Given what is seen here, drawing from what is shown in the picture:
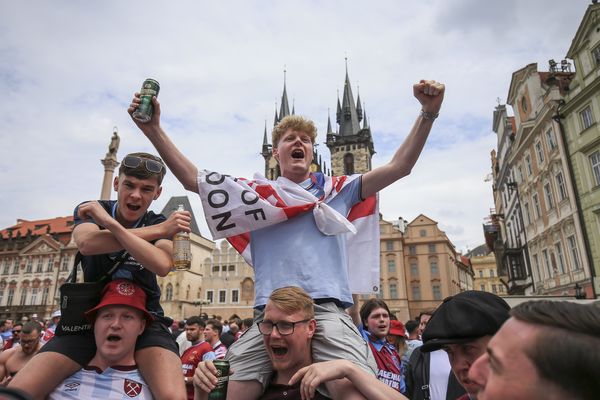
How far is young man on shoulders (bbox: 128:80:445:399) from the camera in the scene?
8.52 feet

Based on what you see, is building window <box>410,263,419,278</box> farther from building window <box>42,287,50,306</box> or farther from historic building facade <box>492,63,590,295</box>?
building window <box>42,287,50,306</box>

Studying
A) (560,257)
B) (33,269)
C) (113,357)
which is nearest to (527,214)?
(560,257)

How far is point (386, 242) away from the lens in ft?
183

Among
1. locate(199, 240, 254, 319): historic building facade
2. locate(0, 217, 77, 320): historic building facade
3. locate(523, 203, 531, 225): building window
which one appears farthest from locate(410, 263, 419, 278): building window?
locate(0, 217, 77, 320): historic building facade

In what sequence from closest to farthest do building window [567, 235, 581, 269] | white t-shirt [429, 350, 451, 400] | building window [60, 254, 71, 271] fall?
white t-shirt [429, 350, 451, 400]
building window [567, 235, 581, 269]
building window [60, 254, 71, 271]

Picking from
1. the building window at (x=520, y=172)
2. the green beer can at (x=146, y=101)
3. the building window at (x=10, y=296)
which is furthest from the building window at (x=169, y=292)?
the green beer can at (x=146, y=101)

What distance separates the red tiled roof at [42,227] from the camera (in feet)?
206

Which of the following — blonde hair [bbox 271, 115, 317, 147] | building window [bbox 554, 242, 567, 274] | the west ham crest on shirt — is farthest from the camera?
building window [bbox 554, 242, 567, 274]

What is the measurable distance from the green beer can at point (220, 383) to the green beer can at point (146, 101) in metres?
1.81

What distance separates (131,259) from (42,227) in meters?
73.9

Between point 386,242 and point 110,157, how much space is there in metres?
36.8

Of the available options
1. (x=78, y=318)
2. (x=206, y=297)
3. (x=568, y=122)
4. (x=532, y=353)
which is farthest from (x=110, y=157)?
(x=532, y=353)

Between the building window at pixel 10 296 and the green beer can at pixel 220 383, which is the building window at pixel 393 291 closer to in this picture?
the green beer can at pixel 220 383

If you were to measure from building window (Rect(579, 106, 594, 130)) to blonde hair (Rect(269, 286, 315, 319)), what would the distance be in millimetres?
22161
